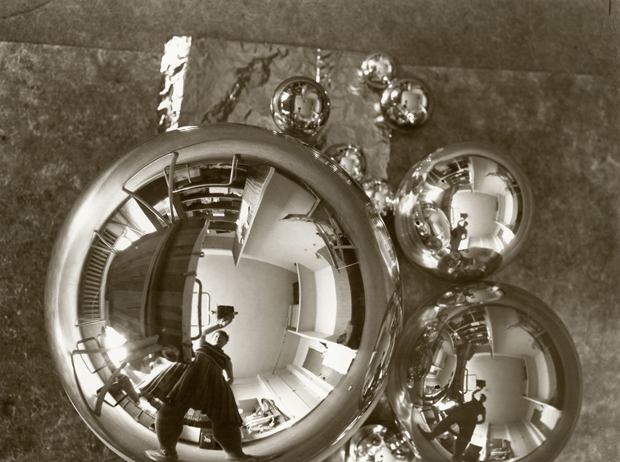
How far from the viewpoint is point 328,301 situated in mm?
506

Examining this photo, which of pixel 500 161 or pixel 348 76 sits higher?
pixel 348 76

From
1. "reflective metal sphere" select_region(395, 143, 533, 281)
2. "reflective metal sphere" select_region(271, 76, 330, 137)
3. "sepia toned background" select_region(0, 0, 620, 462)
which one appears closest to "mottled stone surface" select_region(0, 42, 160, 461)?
"sepia toned background" select_region(0, 0, 620, 462)

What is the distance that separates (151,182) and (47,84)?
493 mm

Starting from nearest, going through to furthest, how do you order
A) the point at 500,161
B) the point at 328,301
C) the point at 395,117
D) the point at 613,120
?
the point at 328,301
the point at 500,161
the point at 395,117
the point at 613,120

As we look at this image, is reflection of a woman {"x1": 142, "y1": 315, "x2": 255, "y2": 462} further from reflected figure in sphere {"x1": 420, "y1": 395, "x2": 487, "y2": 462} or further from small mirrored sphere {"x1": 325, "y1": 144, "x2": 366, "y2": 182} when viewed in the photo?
small mirrored sphere {"x1": 325, "y1": 144, "x2": 366, "y2": 182}

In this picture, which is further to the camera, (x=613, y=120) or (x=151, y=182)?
(x=613, y=120)

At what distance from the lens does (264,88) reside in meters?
0.87

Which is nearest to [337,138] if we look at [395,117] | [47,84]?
[395,117]

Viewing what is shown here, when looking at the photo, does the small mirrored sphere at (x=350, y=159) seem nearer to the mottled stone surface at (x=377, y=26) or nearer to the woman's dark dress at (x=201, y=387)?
the mottled stone surface at (x=377, y=26)

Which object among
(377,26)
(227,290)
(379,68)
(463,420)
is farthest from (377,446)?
(377,26)

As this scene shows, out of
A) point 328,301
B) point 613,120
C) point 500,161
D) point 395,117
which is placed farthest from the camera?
point 613,120

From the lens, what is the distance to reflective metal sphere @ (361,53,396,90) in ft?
2.79

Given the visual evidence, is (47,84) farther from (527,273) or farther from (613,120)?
(613,120)

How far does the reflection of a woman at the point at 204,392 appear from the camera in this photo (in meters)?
0.47
